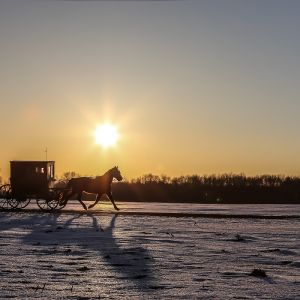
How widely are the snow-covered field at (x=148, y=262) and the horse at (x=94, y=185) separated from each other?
1011 centimetres

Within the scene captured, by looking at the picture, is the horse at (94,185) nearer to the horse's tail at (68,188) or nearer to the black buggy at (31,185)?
the horse's tail at (68,188)

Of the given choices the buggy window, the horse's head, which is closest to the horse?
the horse's head

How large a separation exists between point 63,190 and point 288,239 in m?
15.6

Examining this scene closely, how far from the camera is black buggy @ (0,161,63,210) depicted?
1142 inches

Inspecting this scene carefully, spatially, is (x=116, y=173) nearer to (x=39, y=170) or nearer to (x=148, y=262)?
(x=39, y=170)

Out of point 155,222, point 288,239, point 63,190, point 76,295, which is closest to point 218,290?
point 76,295

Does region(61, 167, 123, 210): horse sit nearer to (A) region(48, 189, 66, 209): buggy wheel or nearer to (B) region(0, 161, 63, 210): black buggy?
(A) region(48, 189, 66, 209): buggy wheel

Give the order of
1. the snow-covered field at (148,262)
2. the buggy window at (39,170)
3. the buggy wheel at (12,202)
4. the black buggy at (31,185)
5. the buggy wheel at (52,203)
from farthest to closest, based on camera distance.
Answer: the buggy window at (39,170) < the buggy wheel at (12,202) < the black buggy at (31,185) < the buggy wheel at (52,203) < the snow-covered field at (148,262)

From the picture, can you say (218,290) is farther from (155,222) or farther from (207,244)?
(155,222)

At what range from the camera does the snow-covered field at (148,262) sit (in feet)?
26.2

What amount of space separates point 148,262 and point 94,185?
18136mm

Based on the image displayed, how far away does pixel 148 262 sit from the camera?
1058 centimetres

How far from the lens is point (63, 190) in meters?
28.8

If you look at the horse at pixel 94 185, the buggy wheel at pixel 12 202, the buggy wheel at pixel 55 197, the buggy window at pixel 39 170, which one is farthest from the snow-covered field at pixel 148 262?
the buggy window at pixel 39 170
